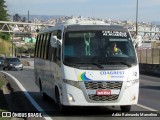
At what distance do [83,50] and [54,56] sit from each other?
1.35 m

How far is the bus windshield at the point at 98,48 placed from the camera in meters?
13.3

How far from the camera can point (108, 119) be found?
12.6 m

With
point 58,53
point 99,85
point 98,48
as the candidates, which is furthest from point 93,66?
point 58,53

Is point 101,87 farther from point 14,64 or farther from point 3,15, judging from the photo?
point 3,15

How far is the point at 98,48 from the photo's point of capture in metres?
13.6

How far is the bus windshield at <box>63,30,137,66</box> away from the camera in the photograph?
1334cm

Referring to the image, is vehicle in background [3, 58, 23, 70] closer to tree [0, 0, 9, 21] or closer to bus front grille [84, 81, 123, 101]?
bus front grille [84, 81, 123, 101]

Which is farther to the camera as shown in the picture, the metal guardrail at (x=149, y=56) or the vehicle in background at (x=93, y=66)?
the metal guardrail at (x=149, y=56)

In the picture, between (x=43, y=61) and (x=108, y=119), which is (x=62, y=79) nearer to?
(x=108, y=119)

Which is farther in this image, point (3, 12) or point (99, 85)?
point (3, 12)

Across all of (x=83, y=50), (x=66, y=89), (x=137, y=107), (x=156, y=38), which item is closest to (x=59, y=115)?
(x=66, y=89)

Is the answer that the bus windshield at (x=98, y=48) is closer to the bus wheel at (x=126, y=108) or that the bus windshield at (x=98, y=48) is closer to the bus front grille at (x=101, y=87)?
the bus front grille at (x=101, y=87)

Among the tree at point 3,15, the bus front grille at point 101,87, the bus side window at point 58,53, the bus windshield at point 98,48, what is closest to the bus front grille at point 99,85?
the bus front grille at point 101,87

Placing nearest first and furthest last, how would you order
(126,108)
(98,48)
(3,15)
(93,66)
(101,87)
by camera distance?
1. (101,87)
2. (93,66)
3. (98,48)
4. (126,108)
5. (3,15)
